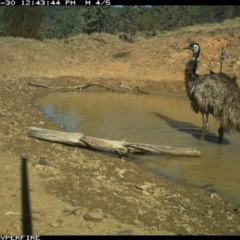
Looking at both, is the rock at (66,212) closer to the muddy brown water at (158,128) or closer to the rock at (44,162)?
the rock at (44,162)

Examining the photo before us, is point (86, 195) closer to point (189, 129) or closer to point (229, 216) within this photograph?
point (229, 216)

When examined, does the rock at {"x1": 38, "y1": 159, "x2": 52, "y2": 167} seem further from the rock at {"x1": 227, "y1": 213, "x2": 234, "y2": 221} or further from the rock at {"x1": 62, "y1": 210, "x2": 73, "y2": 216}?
the rock at {"x1": 227, "y1": 213, "x2": 234, "y2": 221}

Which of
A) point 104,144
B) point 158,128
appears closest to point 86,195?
point 104,144

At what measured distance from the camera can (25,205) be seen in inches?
179

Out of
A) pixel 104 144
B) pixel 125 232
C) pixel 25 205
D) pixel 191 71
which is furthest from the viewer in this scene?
pixel 191 71

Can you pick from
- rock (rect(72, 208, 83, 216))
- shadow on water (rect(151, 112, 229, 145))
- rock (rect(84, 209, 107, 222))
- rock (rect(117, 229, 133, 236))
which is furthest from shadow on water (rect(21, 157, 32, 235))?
shadow on water (rect(151, 112, 229, 145))

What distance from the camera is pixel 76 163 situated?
6254 millimetres

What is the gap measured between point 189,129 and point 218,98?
181 cm

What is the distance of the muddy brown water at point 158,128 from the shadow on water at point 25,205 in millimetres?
2288

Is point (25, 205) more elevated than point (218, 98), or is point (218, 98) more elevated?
point (218, 98)

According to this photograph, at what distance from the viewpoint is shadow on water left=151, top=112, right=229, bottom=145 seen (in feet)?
30.0

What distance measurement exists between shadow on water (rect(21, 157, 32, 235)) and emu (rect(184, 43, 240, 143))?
4.42m

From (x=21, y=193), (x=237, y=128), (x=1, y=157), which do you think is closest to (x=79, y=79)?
(x=237, y=128)

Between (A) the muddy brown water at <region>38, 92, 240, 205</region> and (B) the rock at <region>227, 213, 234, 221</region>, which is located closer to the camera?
(B) the rock at <region>227, 213, 234, 221</region>
